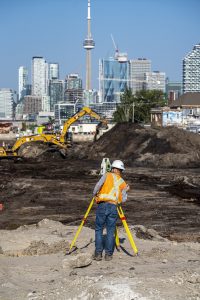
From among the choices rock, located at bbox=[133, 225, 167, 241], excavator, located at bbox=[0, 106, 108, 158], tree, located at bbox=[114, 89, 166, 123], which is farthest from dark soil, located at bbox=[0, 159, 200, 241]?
tree, located at bbox=[114, 89, 166, 123]

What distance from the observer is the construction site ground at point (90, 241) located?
25.6ft

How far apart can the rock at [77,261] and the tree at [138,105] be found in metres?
93.7

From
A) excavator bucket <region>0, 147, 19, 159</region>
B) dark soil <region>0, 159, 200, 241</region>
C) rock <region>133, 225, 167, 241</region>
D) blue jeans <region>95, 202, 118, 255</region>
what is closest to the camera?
blue jeans <region>95, 202, 118, 255</region>

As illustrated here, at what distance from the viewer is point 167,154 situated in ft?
148

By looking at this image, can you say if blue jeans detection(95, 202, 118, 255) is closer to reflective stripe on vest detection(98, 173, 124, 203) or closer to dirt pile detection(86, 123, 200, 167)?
reflective stripe on vest detection(98, 173, 124, 203)

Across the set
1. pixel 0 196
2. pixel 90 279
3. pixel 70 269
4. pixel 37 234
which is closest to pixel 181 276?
pixel 90 279

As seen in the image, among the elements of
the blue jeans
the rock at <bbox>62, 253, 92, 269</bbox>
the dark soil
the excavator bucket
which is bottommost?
the excavator bucket

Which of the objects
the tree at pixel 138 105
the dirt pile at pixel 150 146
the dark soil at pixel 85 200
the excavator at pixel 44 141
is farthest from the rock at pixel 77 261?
the tree at pixel 138 105

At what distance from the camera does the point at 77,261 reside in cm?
927

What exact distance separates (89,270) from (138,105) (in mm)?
103165

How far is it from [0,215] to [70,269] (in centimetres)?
1203

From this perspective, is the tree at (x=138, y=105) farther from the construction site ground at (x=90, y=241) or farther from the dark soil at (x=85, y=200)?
the construction site ground at (x=90, y=241)

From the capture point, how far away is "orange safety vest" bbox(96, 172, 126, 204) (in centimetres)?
991

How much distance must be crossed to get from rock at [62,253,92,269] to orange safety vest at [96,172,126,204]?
97cm
